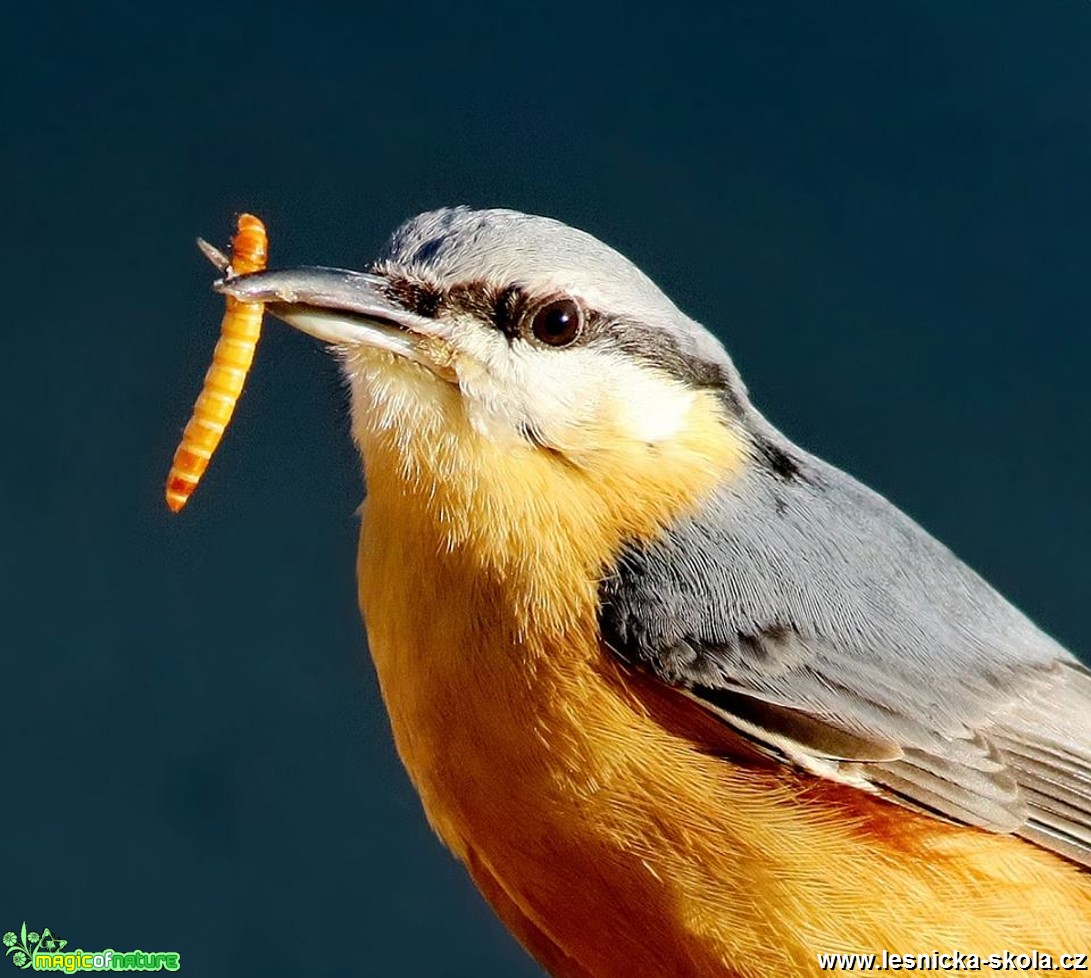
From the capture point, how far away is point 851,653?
4.21ft

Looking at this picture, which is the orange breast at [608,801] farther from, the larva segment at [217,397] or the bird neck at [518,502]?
the larva segment at [217,397]

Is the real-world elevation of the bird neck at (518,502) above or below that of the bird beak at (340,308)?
below

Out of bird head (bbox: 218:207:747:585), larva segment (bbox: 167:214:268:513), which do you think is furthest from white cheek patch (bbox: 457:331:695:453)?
larva segment (bbox: 167:214:268:513)

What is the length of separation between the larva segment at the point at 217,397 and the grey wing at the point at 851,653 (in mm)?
364

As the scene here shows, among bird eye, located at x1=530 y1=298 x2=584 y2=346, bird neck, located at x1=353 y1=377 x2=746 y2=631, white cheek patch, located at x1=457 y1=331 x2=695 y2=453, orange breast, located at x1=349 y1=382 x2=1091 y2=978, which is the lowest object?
orange breast, located at x1=349 y1=382 x2=1091 y2=978

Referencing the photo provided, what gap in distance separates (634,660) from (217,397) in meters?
0.42

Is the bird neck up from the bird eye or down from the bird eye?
down

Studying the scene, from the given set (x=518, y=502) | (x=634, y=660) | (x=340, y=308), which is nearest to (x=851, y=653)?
(x=634, y=660)

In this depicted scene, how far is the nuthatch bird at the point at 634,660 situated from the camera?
1.16m

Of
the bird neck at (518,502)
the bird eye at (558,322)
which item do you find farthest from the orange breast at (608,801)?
the bird eye at (558,322)

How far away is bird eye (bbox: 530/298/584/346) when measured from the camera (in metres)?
1.20

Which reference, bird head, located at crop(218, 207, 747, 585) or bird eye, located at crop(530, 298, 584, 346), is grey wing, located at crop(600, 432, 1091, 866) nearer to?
bird head, located at crop(218, 207, 747, 585)

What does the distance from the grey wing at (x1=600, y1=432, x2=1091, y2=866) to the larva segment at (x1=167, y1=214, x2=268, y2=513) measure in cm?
36

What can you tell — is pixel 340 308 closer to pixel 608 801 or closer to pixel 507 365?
pixel 507 365
